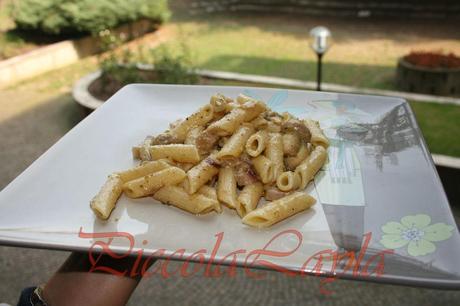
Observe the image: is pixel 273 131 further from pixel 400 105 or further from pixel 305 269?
pixel 305 269

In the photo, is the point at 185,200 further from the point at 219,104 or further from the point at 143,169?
the point at 219,104

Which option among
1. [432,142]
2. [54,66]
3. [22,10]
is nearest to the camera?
[432,142]

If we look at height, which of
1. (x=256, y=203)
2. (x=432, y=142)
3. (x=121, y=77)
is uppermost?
(x=256, y=203)

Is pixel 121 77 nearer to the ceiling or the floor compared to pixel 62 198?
nearer to the floor

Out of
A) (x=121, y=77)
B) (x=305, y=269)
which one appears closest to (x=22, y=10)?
(x=121, y=77)

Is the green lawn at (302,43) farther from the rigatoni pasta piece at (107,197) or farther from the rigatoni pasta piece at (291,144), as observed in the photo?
the rigatoni pasta piece at (107,197)

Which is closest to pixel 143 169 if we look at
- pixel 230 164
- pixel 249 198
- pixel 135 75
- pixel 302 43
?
pixel 230 164

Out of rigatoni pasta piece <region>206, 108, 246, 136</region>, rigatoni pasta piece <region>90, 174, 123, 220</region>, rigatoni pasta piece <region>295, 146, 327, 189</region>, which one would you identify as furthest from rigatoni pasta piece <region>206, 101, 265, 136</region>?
rigatoni pasta piece <region>90, 174, 123, 220</region>
